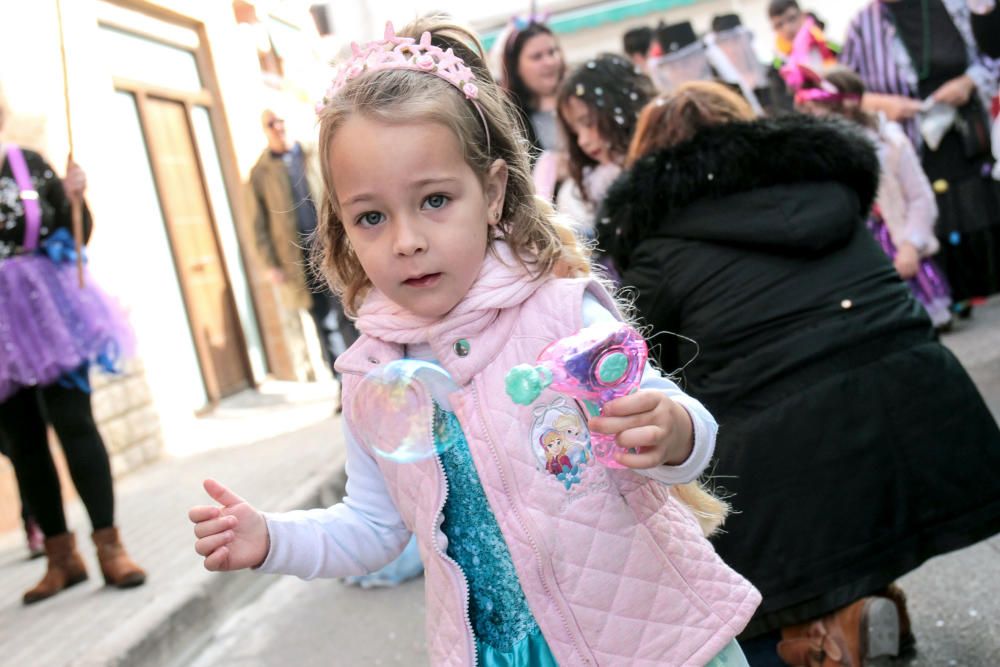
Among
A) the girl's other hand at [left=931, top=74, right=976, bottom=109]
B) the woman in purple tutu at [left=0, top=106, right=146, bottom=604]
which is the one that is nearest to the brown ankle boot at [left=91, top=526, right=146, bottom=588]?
the woman in purple tutu at [left=0, top=106, right=146, bottom=604]

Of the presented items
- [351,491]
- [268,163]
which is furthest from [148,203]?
[351,491]

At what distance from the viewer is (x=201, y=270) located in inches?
321

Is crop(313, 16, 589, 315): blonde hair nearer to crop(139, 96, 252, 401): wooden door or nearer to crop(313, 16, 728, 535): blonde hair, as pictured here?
crop(313, 16, 728, 535): blonde hair

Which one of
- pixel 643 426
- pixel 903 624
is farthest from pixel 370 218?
pixel 903 624

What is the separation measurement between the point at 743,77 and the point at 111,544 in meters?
5.38

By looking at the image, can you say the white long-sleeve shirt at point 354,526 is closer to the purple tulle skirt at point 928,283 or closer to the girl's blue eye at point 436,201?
the girl's blue eye at point 436,201

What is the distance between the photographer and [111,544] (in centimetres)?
421

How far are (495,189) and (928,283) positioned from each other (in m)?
4.81

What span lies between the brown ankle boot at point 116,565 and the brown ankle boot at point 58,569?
0.54ft

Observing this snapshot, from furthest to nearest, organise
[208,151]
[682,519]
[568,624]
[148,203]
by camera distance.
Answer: [148,203] < [208,151] < [682,519] < [568,624]

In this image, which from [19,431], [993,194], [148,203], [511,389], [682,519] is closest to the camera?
[511,389]

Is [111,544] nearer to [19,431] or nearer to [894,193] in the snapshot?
[19,431]

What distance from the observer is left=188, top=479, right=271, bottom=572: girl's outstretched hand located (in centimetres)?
171

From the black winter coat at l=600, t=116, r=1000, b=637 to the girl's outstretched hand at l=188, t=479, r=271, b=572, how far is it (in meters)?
1.14
